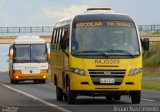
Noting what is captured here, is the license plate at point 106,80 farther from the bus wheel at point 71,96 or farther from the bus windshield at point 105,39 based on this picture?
the bus wheel at point 71,96

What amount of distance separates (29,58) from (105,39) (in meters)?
25.3

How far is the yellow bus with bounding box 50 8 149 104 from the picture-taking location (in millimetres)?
21922

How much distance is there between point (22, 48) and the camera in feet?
155

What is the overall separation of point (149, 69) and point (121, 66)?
6765 cm

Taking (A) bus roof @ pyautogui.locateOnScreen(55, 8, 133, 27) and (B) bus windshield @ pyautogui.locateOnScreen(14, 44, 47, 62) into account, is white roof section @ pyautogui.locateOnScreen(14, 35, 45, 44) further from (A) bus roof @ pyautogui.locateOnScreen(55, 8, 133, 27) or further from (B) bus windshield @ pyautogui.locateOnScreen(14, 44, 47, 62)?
(A) bus roof @ pyautogui.locateOnScreen(55, 8, 133, 27)

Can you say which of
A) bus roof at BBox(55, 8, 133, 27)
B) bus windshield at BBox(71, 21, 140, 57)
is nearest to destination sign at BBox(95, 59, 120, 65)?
bus windshield at BBox(71, 21, 140, 57)

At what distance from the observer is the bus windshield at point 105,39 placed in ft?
73.3

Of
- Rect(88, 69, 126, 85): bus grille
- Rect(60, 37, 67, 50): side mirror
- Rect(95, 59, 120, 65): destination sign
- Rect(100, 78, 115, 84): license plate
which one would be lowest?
Rect(100, 78, 115, 84): license plate

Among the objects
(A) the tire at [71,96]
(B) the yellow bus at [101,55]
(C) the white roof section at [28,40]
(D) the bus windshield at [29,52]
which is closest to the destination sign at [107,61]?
(B) the yellow bus at [101,55]

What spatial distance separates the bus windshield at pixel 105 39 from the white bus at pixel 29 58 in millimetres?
24540

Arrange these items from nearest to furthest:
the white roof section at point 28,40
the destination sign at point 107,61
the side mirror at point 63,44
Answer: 1. the destination sign at point 107,61
2. the side mirror at point 63,44
3. the white roof section at point 28,40

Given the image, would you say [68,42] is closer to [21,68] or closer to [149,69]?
[21,68]

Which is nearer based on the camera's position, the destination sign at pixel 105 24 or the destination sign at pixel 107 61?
the destination sign at pixel 107 61

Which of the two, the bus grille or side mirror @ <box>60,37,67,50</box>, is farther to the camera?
side mirror @ <box>60,37,67,50</box>
